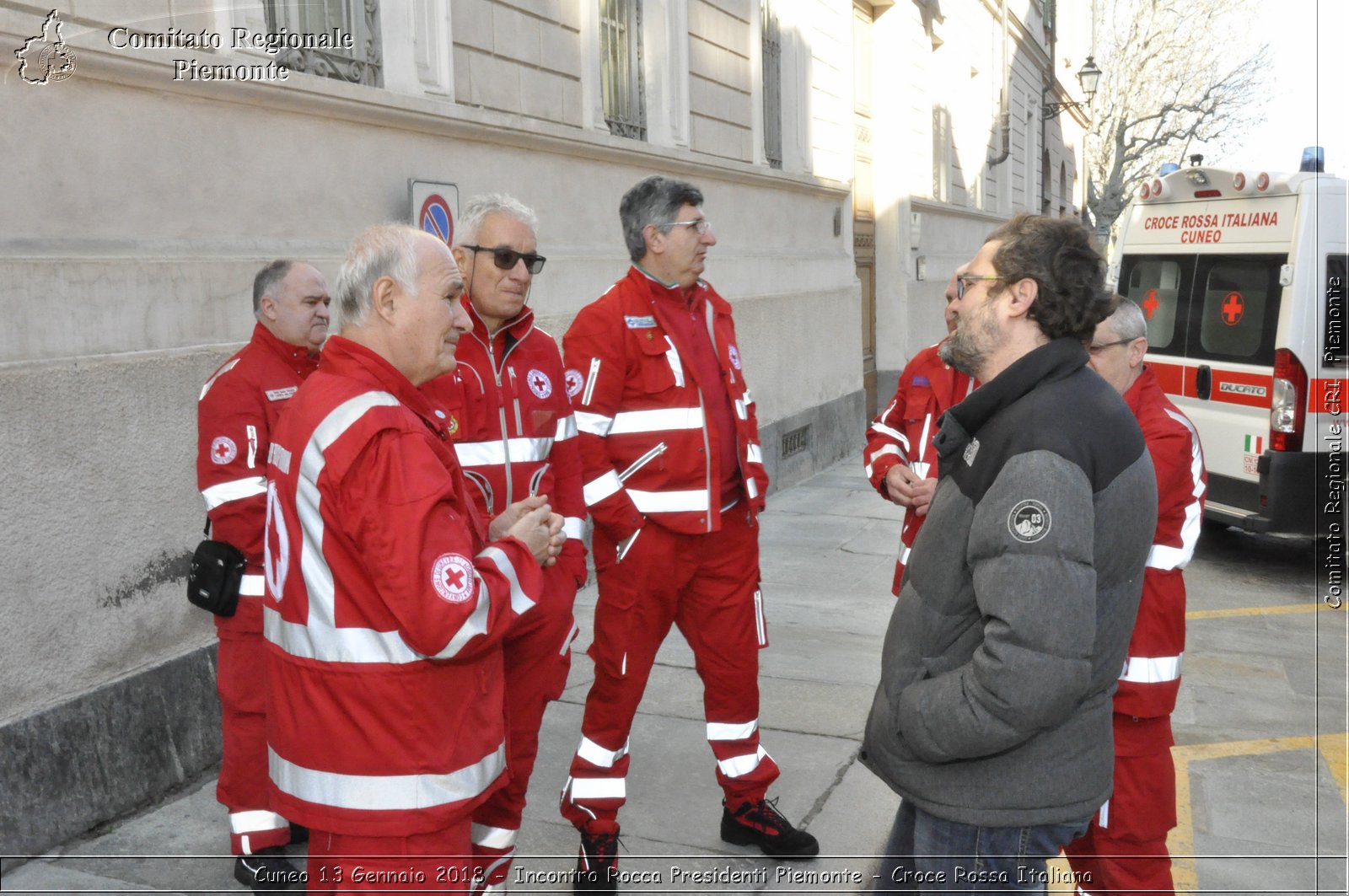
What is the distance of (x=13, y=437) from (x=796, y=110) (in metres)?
9.31

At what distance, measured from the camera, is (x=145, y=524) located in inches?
171

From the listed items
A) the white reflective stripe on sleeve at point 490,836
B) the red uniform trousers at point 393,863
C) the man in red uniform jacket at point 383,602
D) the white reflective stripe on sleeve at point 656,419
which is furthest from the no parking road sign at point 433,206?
the red uniform trousers at point 393,863

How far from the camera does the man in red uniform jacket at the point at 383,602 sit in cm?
212

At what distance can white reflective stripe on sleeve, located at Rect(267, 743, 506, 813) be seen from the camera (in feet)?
7.21

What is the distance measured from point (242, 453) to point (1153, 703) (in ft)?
8.93

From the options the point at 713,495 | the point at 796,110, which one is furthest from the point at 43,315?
the point at 796,110

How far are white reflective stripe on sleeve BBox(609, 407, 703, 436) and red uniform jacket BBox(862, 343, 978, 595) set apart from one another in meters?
0.75

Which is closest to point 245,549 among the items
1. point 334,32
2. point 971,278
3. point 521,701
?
point 521,701

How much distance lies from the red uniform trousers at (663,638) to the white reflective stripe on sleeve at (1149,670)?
1289 mm

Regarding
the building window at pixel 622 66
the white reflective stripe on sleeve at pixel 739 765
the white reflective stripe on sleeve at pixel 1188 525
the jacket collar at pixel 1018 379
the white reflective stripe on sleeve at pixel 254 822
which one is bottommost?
the white reflective stripe on sleeve at pixel 254 822

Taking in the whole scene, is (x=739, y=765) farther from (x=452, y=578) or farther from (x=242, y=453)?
(x=452, y=578)

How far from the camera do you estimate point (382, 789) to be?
2195mm

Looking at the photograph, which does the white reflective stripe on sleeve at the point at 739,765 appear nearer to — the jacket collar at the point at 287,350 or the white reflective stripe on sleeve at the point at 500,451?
the white reflective stripe on sleeve at the point at 500,451

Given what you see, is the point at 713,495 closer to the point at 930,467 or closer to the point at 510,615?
the point at 930,467
